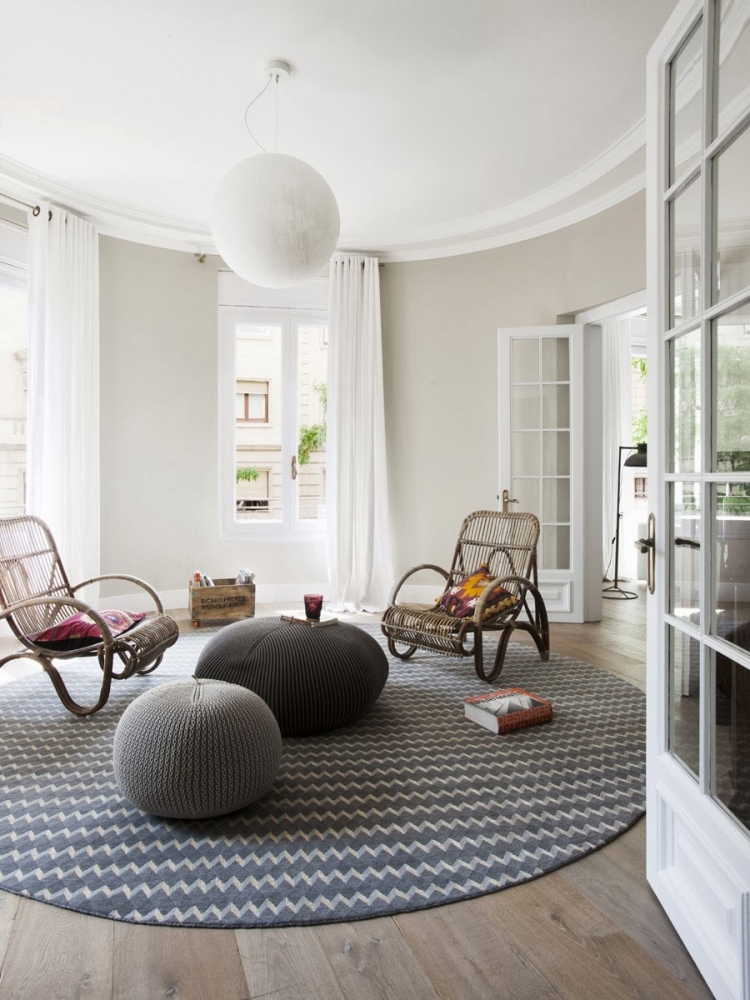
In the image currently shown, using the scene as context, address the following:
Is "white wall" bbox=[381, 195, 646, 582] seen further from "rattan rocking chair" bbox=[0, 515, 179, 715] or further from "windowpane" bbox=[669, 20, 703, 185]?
"windowpane" bbox=[669, 20, 703, 185]

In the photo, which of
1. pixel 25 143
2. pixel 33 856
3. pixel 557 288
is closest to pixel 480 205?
pixel 557 288

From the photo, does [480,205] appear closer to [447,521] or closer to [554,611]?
[447,521]

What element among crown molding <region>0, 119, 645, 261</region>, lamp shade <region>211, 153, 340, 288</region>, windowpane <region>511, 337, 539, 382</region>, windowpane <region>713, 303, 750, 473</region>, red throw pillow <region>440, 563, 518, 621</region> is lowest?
red throw pillow <region>440, 563, 518, 621</region>

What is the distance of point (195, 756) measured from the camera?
1.98 metres

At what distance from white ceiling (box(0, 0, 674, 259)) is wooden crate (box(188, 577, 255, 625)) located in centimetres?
263

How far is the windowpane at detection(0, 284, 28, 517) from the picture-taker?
4.68 metres

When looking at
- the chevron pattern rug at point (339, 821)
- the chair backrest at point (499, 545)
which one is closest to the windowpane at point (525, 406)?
the chair backrest at point (499, 545)

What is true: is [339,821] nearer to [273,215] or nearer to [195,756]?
[195,756]

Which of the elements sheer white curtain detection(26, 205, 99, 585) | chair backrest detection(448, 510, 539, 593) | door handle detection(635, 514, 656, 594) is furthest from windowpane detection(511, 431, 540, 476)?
door handle detection(635, 514, 656, 594)

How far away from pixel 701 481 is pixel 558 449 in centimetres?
354

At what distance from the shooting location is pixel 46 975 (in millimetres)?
1455

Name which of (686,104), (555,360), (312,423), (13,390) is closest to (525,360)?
(555,360)

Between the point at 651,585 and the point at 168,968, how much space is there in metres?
1.39

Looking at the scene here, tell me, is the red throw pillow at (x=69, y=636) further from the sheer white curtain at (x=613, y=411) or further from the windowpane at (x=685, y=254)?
the sheer white curtain at (x=613, y=411)
